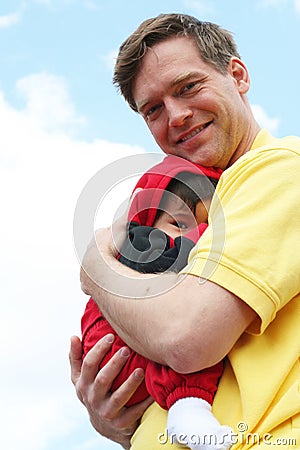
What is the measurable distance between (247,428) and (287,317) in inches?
13.1

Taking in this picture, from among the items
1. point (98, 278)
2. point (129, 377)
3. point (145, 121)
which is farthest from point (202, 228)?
point (145, 121)

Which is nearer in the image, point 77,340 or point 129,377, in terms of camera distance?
point 129,377

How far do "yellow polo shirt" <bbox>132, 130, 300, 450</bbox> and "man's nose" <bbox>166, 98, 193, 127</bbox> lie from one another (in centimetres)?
70

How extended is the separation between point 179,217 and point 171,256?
22 centimetres

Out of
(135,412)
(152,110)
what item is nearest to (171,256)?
(135,412)

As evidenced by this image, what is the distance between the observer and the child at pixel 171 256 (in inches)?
71.8

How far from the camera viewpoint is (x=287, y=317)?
191 centimetres

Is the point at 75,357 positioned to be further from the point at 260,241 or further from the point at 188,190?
the point at 260,241

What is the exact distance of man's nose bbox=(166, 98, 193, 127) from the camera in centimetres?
262

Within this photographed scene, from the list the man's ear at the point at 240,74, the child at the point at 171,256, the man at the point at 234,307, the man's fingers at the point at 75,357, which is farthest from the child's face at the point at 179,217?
the man's ear at the point at 240,74

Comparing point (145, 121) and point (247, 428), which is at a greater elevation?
point (145, 121)

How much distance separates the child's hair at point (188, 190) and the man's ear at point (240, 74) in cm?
69

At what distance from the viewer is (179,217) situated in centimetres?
228

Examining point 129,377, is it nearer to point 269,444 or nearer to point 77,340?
point 77,340
